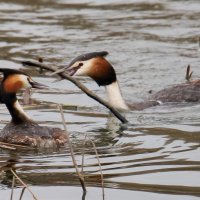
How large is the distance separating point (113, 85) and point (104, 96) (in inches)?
47.1

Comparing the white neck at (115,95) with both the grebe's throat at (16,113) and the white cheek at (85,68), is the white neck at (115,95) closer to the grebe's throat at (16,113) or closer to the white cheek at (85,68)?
the white cheek at (85,68)

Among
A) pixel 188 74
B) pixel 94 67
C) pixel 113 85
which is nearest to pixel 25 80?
pixel 94 67

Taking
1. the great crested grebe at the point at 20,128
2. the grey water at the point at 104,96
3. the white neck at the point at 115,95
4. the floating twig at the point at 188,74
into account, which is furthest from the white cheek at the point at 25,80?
the floating twig at the point at 188,74

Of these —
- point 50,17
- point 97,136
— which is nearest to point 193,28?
point 50,17

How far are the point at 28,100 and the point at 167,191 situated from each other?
196 inches

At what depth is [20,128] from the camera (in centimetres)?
1145

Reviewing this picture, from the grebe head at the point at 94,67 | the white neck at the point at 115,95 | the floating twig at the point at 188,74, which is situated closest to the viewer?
the grebe head at the point at 94,67

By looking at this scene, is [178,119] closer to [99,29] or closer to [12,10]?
[99,29]

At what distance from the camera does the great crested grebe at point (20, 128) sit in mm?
11258

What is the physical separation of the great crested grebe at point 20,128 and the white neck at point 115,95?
227 centimetres

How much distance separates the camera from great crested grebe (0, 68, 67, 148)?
1126cm

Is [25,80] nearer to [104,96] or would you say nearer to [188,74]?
[104,96]

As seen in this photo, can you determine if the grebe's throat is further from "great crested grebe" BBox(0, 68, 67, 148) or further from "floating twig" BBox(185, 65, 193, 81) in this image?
"floating twig" BBox(185, 65, 193, 81)

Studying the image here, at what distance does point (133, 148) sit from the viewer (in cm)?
1101
